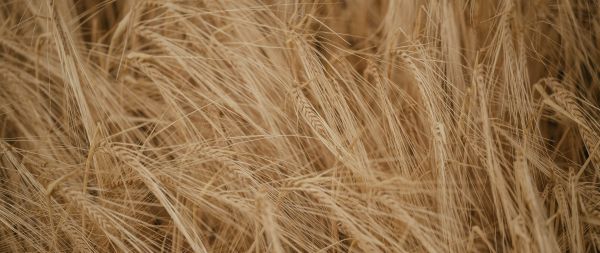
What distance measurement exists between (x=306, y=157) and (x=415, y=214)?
371 mm

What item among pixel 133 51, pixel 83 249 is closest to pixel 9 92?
pixel 133 51

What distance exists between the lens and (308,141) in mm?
1204

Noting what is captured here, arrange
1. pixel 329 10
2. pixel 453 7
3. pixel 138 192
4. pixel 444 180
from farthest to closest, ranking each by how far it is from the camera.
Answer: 1. pixel 329 10
2. pixel 453 7
3. pixel 138 192
4. pixel 444 180

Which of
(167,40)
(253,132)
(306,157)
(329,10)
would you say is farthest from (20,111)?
(329,10)

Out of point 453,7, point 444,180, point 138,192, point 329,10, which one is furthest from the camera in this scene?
point 329,10

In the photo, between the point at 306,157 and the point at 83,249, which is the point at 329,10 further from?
the point at 83,249

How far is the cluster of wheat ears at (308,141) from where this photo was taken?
3.32 ft

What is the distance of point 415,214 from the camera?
3.24 feet

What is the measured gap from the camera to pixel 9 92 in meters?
1.38

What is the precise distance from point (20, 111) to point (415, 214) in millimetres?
1147

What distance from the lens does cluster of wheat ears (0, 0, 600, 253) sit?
39.8 inches

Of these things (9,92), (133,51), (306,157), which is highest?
(133,51)

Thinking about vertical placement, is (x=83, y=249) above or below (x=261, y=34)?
below

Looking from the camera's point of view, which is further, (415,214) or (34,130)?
(34,130)
